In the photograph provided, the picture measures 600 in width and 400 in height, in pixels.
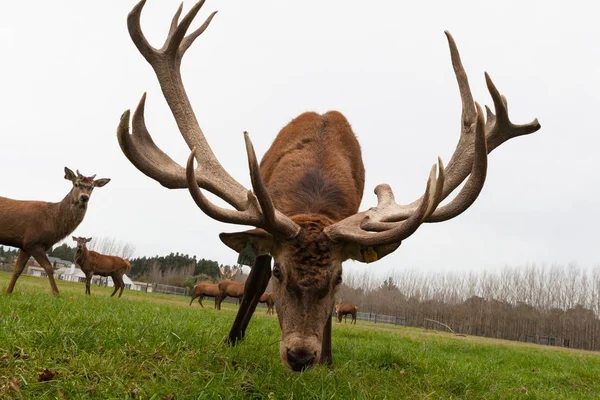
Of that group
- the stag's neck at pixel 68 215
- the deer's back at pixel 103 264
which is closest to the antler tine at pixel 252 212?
the stag's neck at pixel 68 215

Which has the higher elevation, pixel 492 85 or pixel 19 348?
pixel 492 85

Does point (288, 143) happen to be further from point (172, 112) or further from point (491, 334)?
point (491, 334)

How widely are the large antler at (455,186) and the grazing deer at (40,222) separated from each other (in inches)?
326

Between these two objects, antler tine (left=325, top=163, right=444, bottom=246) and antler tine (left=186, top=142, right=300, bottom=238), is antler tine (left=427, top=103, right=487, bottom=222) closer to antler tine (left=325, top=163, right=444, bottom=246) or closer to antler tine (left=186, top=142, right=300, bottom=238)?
antler tine (left=325, top=163, right=444, bottom=246)

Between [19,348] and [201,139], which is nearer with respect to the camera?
[19,348]

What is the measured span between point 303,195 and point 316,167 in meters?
0.62

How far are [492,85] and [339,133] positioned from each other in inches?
102

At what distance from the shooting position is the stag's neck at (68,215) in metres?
11.9

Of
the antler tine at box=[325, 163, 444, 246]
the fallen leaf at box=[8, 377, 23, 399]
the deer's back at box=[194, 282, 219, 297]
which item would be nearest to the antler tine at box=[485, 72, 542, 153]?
the antler tine at box=[325, 163, 444, 246]

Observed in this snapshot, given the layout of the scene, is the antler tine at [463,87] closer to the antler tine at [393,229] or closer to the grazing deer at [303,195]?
the grazing deer at [303,195]

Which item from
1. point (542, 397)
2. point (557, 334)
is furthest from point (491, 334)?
point (542, 397)

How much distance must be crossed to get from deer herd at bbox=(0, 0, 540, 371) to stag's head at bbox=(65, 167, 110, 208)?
7381mm

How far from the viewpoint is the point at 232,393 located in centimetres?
309

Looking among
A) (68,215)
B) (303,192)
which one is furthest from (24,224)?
(303,192)
